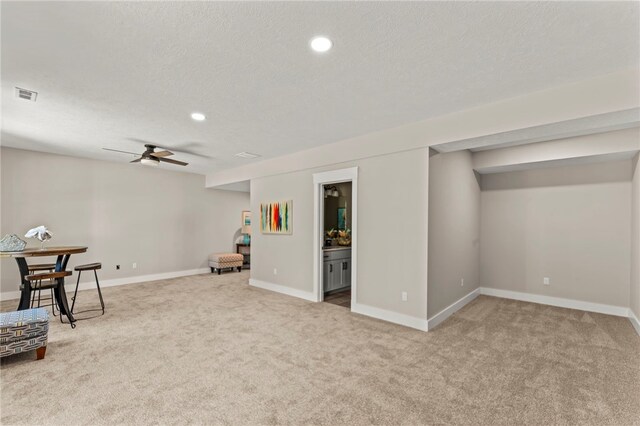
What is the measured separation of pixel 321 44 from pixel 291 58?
0.31 metres

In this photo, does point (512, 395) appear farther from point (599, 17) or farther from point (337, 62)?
point (337, 62)

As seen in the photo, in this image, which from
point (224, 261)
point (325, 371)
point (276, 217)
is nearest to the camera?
point (325, 371)

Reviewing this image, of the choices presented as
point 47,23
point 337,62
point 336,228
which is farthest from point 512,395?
point 336,228

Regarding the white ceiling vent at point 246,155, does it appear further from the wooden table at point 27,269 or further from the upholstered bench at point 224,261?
the upholstered bench at point 224,261

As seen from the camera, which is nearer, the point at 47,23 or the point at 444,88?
the point at 47,23

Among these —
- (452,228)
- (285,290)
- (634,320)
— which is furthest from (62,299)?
(634,320)

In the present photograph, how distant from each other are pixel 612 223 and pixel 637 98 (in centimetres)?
Answer: 281

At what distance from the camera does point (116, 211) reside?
6477 mm

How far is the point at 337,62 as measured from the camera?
95.8 inches

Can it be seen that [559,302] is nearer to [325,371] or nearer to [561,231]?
[561,231]

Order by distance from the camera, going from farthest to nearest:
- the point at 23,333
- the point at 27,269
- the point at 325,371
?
the point at 27,269, the point at 23,333, the point at 325,371

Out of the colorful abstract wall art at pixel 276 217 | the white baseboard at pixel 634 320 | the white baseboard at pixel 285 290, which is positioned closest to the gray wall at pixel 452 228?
the white baseboard at pixel 634 320

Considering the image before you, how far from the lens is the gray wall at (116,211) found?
538 cm

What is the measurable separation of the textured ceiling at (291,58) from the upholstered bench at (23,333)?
222 centimetres
